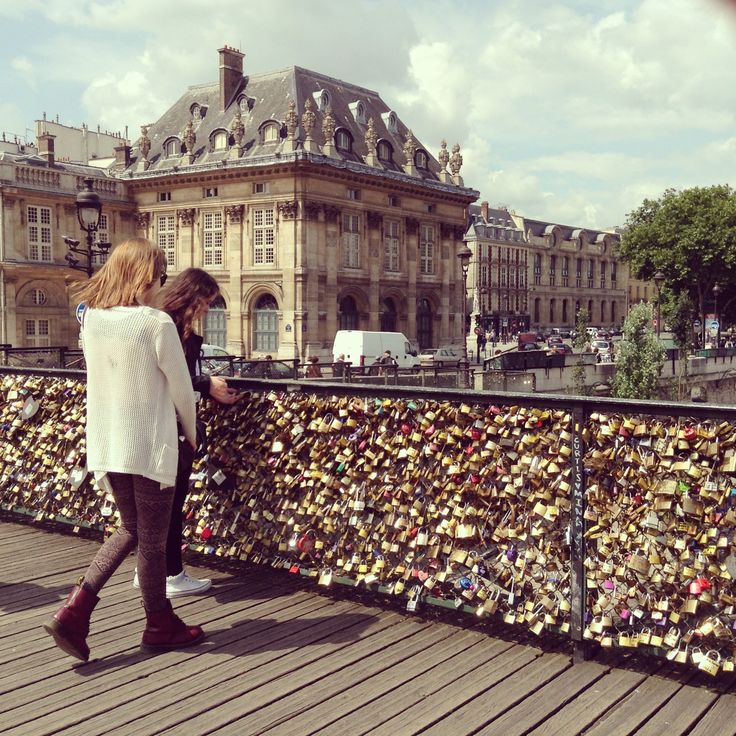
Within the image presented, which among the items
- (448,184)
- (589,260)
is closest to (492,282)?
(589,260)

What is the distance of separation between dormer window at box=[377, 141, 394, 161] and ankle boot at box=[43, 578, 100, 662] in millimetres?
54013

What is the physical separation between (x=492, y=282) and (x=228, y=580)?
108249 mm

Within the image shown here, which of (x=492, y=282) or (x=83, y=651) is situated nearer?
(x=83, y=651)

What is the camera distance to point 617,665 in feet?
14.8

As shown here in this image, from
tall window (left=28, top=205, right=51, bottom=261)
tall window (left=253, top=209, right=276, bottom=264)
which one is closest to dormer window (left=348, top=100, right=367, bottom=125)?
tall window (left=253, top=209, right=276, bottom=264)

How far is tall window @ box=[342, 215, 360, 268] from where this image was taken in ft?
177

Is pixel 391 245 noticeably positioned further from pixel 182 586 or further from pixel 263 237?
pixel 182 586

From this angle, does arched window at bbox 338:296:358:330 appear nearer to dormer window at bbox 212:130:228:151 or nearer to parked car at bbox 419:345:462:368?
parked car at bbox 419:345:462:368

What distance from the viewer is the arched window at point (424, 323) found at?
60.3m

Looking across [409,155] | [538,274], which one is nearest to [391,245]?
[409,155]

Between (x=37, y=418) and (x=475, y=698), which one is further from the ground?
(x=37, y=418)

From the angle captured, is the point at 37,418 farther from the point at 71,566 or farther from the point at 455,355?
the point at 455,355

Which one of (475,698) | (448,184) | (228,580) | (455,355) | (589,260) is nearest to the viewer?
(475,698)

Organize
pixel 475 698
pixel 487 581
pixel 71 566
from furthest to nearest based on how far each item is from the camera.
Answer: pixel 71 566 < pixel 487 581 < pixel 475 698
